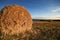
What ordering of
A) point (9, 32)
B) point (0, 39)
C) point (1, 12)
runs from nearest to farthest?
point (0, 39) → point (9, 32) → point (1, 12)

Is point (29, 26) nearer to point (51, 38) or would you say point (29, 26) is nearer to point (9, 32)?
point (9, 32)

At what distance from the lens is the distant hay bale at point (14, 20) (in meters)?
22.1

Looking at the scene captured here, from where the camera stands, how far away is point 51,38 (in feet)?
61.6

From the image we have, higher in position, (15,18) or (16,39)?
(15,18)

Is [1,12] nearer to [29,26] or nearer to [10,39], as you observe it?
[29,26]

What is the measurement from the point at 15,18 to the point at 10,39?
429cm

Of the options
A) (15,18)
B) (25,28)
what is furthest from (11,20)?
(25,28)

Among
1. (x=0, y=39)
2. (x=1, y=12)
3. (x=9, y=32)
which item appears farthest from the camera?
(x=1, y=12)

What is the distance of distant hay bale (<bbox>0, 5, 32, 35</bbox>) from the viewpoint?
871 inches

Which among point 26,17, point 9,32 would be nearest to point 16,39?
point 9,32

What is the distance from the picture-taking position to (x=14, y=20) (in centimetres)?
2245

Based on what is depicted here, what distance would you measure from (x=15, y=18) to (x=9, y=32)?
177cm

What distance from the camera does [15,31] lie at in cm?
2219

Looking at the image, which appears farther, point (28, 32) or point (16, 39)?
point (28, 32)
